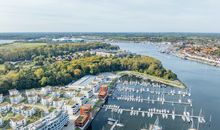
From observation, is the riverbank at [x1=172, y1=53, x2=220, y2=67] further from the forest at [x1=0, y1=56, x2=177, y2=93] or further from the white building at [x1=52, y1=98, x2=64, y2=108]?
the white building at [x1=52, y1=98, x2=64, y2=108]

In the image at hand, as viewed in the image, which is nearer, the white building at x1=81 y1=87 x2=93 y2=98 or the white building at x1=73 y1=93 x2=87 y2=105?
the white building at x1=73 y1=93 x2=87 y2=105

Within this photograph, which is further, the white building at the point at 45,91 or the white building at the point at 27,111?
the white building at the point at 45,91

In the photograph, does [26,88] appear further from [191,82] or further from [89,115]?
[191,82]

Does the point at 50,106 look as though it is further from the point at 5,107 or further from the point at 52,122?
the point at 52,122

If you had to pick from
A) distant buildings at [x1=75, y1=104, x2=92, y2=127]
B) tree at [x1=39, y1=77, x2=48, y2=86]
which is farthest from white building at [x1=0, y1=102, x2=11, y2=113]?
tree at [x1=39, y1=77, x2=48, y2=86]

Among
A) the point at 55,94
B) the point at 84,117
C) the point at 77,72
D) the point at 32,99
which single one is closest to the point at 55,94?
the point at 55,94

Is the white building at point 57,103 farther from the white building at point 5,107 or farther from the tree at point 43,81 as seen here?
the tree at point 43,81

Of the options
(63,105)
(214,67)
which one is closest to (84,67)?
(63,105)

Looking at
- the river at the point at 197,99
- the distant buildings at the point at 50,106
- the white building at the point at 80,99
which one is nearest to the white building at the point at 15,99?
the distant buildings at the point at 50,106

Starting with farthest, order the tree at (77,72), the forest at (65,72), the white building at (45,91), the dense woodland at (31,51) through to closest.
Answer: the dense woodland at (31,51) < the tree at (77,72) < the forest at (65,72) < the white building at (45,91)

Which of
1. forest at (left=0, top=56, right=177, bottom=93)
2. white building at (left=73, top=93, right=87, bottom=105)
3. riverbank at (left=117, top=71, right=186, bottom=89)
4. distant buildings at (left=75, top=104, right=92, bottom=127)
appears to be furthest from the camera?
riverbank at (left=117, top=71, right=186, bottom=89)

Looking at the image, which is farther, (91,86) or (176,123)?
(91,86)
